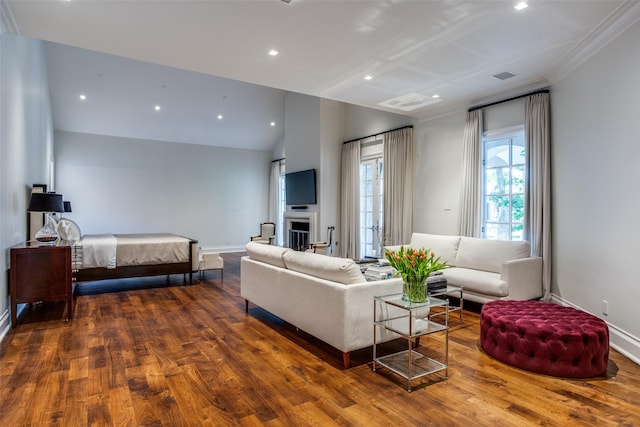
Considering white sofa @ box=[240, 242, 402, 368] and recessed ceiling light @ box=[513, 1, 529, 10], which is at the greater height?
recessed ceiling light @ box=[513, 1, 529, 10]

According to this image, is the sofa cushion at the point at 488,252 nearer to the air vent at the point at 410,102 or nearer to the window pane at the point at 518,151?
the window pane at the point at 518,151

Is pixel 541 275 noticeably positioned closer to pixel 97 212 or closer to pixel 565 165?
pixel 565 165

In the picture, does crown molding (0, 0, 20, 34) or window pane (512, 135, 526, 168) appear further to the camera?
window pane (512, 135, 526, 168)

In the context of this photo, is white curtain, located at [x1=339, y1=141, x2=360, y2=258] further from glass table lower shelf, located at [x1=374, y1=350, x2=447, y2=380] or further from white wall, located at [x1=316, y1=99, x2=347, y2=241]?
glass table lower shelf, located at [x1=374, y1=350, x2=447, y2=380]

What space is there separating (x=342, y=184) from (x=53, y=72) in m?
6.27

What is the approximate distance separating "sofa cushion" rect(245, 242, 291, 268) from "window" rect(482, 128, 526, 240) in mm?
3353

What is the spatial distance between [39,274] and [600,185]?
19.6 ft

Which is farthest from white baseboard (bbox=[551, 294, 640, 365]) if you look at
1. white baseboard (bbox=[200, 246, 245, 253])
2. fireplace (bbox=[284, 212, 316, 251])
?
white baseboard (bbox=[200, 246, 245, 253])

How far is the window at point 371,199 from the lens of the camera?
7.52 metres

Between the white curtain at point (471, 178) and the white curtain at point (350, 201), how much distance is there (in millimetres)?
2633

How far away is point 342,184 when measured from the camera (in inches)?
329

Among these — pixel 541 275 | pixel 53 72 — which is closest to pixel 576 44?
pixel 541 275

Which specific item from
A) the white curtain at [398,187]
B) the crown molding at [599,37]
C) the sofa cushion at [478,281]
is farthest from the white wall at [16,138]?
the white curtain at [398,187]

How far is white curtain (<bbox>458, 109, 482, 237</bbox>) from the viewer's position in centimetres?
548
